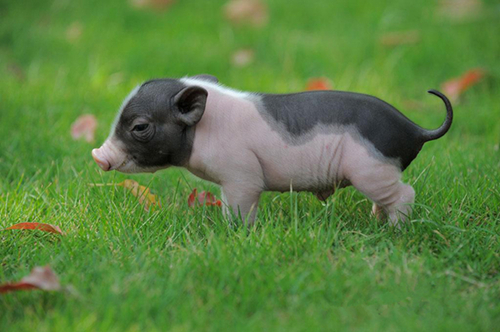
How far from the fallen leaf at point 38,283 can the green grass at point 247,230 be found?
0.06m

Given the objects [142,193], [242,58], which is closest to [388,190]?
[142,193]

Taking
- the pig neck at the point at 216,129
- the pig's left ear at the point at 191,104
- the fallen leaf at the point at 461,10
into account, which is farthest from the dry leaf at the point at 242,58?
the pig's left ear at the point at 191,104

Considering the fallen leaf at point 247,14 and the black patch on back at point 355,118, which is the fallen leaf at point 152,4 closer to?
the fallen leaf at point 247,14

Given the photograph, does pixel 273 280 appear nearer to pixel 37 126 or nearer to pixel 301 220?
pixel 301 220

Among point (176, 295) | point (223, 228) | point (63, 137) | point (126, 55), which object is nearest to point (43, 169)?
point (63, 137)

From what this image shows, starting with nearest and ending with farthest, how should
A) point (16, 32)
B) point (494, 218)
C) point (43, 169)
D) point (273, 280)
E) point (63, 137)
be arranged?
point (273, 280) < point (494, 218) < point (43, 169) < point (63, 137) < point (16, 32)

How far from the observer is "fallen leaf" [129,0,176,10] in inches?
282

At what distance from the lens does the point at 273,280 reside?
2.44 m

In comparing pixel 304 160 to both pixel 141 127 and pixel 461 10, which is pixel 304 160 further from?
pixel 461 10

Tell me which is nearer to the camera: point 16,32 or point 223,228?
point 223,228

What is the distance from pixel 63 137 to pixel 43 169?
501mm

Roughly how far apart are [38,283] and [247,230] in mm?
972

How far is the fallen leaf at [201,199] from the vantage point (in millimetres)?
3293

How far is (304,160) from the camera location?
2943mm
